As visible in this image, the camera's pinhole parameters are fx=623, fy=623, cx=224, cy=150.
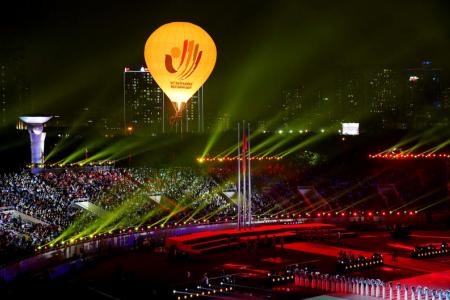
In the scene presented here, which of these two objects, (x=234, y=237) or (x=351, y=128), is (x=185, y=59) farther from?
(x=351, y=128)

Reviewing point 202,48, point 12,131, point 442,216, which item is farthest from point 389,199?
point 12,131

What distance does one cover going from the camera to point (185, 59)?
4100cm

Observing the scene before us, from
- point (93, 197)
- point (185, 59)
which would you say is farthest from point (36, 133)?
point (185, 59)

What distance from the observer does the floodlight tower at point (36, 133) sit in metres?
45.5

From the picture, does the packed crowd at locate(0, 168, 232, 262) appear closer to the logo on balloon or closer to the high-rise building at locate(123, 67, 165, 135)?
the logo on balloon

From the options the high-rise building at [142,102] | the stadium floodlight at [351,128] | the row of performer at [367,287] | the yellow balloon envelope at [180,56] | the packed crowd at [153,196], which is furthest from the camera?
the high-rise building at [142,102]

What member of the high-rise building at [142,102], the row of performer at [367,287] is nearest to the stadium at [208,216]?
the row of performer at [367,287]

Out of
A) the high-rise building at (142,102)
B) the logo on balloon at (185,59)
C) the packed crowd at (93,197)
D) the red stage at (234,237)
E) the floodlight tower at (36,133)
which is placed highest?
the high-rise building at (142,102)

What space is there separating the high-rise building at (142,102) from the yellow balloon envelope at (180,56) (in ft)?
→ 380

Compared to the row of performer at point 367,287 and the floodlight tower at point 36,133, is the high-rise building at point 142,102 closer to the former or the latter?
the floodlight tower at point 36,133

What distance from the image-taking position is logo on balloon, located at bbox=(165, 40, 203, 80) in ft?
133

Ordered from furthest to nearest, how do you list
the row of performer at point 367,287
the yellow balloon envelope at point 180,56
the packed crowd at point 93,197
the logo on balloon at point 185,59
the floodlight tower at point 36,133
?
the floodlight tower at point 36,133
the logo on balloon at point 185,59
the yellow balloon envelope at point 180,56
the packed crowd at point 93,197
the row of performer at point 367,287

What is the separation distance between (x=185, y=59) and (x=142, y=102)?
126290 mm

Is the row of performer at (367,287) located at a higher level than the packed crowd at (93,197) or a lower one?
lower
